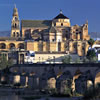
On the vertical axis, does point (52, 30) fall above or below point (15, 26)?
below

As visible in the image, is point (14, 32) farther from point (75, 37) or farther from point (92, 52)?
point (92, 52)

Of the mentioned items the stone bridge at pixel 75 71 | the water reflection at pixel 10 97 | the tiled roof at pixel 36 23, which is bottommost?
the water reflection at pixel 10 97

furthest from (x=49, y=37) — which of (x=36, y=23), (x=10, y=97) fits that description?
(x=10, y=97)

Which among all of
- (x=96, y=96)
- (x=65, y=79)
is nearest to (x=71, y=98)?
(x=96, y=96)

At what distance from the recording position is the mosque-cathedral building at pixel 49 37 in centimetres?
13138

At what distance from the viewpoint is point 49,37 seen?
133 meters

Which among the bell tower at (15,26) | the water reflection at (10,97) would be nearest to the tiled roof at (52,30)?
the bell tower at (15,26)

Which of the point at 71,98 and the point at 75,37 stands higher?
the point at 75,37

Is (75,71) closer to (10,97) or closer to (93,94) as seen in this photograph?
(10,97)

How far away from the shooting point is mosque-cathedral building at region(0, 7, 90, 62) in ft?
431

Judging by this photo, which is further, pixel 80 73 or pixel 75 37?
pixel 75 37

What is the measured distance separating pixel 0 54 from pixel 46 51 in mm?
10661

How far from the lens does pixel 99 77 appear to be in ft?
222

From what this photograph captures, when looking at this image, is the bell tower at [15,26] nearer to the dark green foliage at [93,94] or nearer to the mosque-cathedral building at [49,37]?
the mosque-cathedral building at [49,37]
